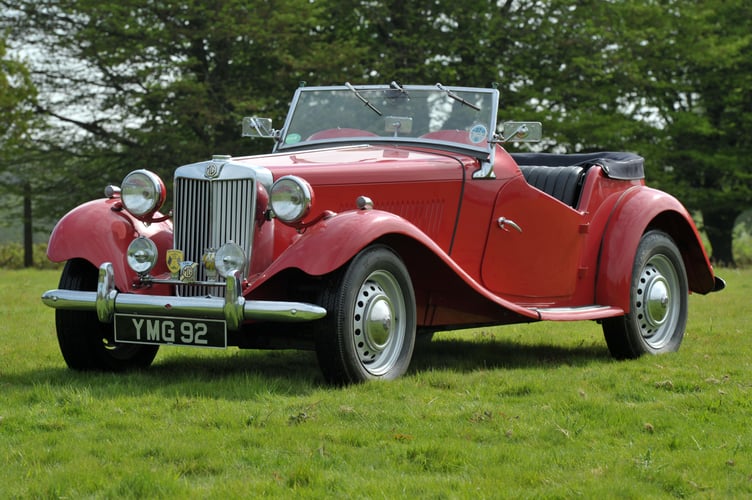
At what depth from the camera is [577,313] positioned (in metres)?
7.27

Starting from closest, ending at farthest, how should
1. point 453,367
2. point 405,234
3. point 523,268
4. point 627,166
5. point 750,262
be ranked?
1. point 405,234
2. point 453,367
3. point 523,268
4. point 627,166
5. point 750,262

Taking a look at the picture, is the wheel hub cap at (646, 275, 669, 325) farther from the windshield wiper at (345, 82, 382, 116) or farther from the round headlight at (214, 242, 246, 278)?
the round headlight at (214, 242, 246, 278)

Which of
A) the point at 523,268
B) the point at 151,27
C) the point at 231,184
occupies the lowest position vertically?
the point at 523,268

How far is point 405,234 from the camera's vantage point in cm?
617

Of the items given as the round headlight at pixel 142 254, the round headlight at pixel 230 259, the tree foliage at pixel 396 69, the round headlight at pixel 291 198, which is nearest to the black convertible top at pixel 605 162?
the round headlight at pixel 291 198

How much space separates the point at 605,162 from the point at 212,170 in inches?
138

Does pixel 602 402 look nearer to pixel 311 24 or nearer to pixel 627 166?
pixel 627 166

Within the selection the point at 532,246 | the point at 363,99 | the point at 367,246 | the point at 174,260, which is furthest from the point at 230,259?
the point at 532,246

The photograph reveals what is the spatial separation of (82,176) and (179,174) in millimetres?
22593

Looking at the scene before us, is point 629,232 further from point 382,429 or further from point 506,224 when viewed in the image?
point 382,429

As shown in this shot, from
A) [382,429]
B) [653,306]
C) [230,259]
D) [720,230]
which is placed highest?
[230,259]

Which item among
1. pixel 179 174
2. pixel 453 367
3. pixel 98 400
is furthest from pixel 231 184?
pixel 453 367

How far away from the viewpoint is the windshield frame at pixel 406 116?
7414 mm

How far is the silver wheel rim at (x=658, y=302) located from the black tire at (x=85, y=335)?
151 inches
